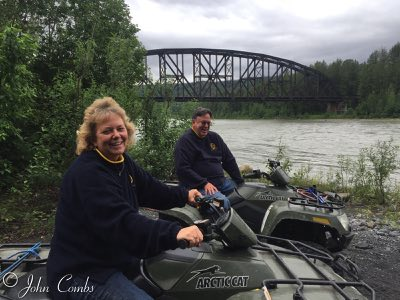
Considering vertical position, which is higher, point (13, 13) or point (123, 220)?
point (13, 13)

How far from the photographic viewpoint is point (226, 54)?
8788cm

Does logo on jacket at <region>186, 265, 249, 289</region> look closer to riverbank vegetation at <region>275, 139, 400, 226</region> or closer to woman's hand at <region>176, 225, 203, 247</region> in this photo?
woman's hand at <region>176, 225, 203, 247</region>

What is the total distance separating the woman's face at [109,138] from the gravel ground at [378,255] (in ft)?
10.8

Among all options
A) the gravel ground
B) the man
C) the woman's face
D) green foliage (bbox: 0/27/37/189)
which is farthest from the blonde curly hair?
green foliage (bbox: 0/27/37/189)

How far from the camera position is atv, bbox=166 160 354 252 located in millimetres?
4406

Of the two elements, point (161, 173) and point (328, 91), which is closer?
point (161, 173)

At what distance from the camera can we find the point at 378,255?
5652 mm

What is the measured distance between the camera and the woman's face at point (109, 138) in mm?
2473

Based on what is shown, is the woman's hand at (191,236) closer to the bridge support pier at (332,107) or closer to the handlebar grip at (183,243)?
the handlebar grip at (183,243)

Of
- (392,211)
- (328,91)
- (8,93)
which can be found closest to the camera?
(8,93)

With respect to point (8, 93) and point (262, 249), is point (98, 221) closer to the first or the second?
Result: point (262, 249)

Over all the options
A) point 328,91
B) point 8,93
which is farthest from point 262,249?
point 328,91

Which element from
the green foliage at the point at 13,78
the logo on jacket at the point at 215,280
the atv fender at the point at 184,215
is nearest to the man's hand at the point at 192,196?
the logo on jacket at the point at 215,280

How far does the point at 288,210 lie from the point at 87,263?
8.71 ft
